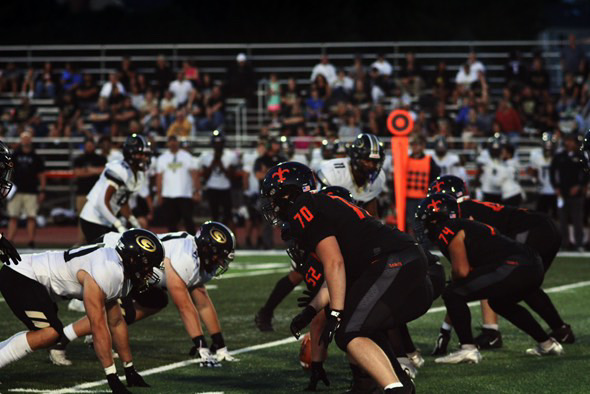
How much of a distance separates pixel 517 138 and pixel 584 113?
182cm

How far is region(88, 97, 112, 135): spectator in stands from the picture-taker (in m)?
21.7

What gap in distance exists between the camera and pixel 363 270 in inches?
248

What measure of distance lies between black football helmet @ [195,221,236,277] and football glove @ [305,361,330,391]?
3.96 feet

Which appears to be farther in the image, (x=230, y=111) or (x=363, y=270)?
(x=230, y=111)

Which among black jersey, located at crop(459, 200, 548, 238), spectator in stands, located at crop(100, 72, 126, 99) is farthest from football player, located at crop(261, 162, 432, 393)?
spectator in stands, located at crop(100, 72, 126, 99)

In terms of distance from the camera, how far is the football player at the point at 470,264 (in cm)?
800

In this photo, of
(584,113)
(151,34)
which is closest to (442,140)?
(584,113)

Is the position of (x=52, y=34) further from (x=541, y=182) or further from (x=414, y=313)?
(x=414, y=313)

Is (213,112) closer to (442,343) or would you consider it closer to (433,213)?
(442,343)

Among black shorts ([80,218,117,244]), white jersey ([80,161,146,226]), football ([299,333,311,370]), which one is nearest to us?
football ([299,333,311,370])

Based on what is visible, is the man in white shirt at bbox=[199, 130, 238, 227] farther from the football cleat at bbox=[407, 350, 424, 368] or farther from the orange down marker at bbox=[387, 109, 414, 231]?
the football cleat at bbox=[407, 350, 424, 368]

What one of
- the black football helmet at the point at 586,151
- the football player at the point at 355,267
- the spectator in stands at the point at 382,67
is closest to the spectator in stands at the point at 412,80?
the spectator in stands at the point at 382,67

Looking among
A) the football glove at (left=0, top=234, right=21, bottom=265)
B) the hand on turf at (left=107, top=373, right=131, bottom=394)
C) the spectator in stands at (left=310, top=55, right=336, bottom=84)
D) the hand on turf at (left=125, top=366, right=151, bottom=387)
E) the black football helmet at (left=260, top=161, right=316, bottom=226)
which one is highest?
the spectator in stands at (left=310, top=55, right=336, bottom=84)

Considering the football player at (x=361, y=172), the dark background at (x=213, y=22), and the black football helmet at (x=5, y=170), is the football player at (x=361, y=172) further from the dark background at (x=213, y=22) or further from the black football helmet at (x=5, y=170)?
the dark background at (x=213, y=22)
